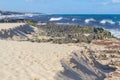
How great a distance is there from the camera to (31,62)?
13.2 m

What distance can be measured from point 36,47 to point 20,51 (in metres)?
1.92

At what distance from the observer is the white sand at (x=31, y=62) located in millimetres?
11086

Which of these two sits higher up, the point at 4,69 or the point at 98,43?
the point at 4,69

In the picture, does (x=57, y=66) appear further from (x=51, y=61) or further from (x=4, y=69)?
(x=4, y=69)

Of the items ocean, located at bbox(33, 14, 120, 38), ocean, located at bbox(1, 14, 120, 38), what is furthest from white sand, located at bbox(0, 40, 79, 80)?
ocean, located at bbox(33, 14, 120, 38)

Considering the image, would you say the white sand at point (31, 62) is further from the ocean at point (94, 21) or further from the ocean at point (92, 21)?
the ocean at point (94, 21)

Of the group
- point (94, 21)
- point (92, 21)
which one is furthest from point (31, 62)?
point (94, 21)

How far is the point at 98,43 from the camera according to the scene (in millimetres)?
25406

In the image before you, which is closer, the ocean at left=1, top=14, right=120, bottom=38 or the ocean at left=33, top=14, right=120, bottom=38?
the ocean at left=33, top=14, right=120, bottom=38

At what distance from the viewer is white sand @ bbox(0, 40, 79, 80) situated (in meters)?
11.1

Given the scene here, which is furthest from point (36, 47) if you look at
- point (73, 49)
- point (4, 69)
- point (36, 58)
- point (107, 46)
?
point (107, 46)

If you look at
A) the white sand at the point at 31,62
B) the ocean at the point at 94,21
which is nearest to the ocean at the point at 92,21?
the ocean at the point at 94,21

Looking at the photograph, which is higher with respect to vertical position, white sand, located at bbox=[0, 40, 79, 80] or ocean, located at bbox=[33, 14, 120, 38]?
white sand, located at bbox=[0, 40, 79, 80]

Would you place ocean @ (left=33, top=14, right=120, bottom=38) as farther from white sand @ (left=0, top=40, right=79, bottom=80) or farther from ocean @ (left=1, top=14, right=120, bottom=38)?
white sand @ (left=0, top=40, right=79, bottom=80)
